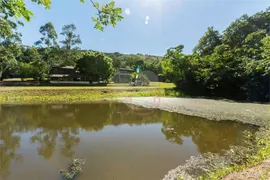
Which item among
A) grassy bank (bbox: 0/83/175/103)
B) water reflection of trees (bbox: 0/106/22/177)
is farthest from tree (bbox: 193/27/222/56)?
water reflection of trees (bbox: 0/106/22/177)

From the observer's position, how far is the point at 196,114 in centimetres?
1142

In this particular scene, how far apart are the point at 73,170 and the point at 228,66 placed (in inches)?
821

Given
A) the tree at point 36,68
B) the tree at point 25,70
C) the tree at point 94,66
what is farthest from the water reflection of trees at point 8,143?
the tree at point 25,70

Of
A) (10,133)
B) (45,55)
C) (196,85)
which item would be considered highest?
(45,55)

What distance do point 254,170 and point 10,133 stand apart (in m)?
8.16

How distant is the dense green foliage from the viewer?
62.4ft

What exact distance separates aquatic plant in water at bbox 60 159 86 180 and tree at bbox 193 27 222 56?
29121 millimetres

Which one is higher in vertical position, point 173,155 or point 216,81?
point 216,81

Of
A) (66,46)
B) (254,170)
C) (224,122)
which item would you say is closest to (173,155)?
(254,170)

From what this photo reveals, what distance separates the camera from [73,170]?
419 centimetres

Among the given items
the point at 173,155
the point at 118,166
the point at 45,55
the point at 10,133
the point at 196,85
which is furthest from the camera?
the point at 45,55

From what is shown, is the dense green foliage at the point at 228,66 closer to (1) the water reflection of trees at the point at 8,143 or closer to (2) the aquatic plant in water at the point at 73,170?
(2) the aquatic plant in water at the point at 73,170

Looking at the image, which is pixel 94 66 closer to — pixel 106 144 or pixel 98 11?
pixel 106 144

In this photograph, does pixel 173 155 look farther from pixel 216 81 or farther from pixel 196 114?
pixel 216 81
